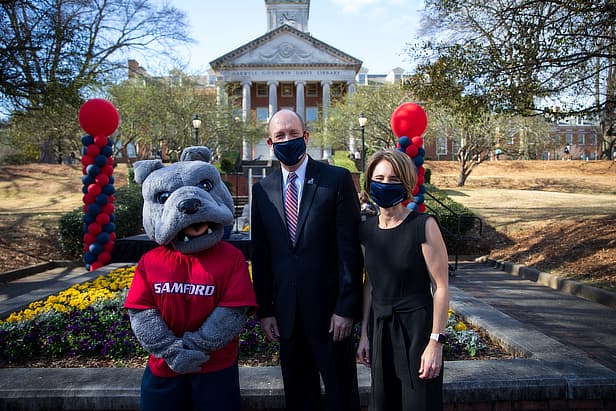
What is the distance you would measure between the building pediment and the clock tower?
1912cm

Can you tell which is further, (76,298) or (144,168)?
(76,298)

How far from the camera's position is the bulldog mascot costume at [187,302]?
278 cm

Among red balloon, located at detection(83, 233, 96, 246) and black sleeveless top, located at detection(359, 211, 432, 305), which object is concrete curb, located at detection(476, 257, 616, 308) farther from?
red balloon, located at detection(83, 233, 96, 246)

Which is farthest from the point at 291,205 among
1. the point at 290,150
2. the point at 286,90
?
the point at 286,90

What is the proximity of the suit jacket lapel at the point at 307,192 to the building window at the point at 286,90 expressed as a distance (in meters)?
57.3

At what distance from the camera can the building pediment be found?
176 ft

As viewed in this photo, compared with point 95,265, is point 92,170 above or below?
above

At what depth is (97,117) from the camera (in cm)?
1067

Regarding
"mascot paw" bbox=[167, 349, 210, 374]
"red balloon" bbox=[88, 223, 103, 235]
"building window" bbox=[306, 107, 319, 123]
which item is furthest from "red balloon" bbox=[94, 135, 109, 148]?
"building window" bbox=[306, 107, 319, 123]

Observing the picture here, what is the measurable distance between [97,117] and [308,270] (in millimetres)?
9194

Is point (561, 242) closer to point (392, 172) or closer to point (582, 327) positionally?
point (582, 327)

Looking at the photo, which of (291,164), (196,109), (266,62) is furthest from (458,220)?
(266,62)

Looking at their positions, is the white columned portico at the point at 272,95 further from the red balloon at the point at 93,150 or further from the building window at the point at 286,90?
the red balloon at the point at 93,150

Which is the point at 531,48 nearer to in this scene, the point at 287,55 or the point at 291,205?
the point at 291,205
